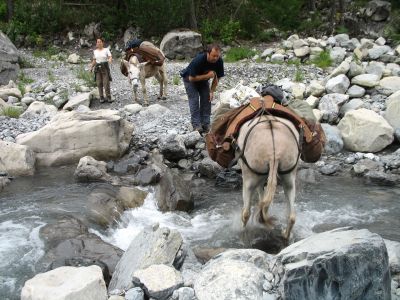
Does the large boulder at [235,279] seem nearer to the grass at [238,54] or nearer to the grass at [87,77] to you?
the grass at [87,77]

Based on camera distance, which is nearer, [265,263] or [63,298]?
[63,298]

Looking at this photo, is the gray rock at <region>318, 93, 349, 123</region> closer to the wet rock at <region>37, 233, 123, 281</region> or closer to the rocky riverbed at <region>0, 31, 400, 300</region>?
the rocky riverbed at <region>0, 31, 400, 300</region>

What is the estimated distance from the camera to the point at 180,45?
18984 mm

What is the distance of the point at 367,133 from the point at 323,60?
694cm

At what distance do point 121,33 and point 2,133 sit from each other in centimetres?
1267

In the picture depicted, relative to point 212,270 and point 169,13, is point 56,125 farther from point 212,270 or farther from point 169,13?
point 169,13

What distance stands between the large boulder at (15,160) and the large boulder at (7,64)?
7.49 meters

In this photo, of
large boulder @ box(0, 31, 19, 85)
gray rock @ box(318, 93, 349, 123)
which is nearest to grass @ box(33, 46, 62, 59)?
large boulder @ box(0, 31, 19, 85)

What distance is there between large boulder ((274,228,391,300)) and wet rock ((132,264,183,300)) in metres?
0.96

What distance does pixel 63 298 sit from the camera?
3982mm

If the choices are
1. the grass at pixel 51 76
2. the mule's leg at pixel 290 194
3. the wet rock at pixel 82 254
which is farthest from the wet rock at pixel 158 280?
the grass at pixel 51 76

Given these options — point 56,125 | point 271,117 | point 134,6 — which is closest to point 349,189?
point 271,117

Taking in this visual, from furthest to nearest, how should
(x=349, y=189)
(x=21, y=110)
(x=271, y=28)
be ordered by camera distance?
(x=271, y=28) → (x=21, y=110) → (x=349, y=189)

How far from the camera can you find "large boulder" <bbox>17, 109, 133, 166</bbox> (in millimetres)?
9188
